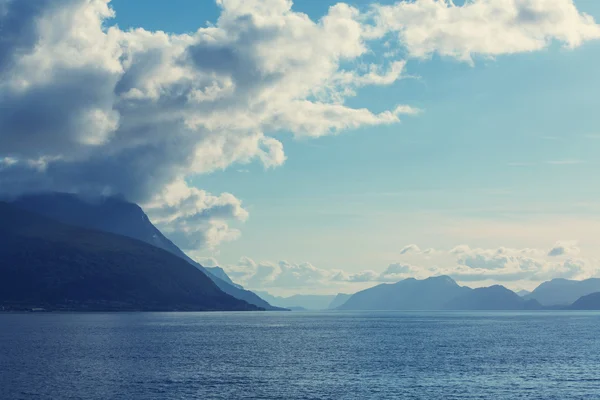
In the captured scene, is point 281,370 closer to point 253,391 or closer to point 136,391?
point 253,391

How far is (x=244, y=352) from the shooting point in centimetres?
19788

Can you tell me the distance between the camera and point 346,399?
110 m

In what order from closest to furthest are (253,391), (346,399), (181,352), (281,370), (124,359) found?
(346,399)
(253,391)
(281,370)
(124,359)
(181,352)

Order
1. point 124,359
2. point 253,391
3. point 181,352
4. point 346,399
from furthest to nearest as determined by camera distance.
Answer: point 181,352
point 124,359
point 253,391
point 346,399

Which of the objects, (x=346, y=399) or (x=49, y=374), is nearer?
(x=346, y=399)

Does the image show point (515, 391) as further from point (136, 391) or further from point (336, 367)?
point (136, 391)

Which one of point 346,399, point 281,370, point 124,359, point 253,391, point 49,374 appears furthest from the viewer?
point 124,359

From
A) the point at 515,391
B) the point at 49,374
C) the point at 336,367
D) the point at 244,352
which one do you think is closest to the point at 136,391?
the point at 49,374

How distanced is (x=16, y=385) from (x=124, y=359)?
163 ft

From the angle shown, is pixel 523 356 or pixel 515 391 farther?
pixel 523 356

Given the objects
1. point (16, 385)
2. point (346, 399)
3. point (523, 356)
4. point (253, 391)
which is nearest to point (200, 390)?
point (253, 391)

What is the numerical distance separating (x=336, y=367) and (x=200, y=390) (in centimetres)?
4587

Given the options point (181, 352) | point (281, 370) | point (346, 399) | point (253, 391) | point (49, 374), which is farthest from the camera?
point (181, 352)

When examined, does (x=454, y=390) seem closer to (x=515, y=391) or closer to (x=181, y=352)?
(x=515, y=391)
